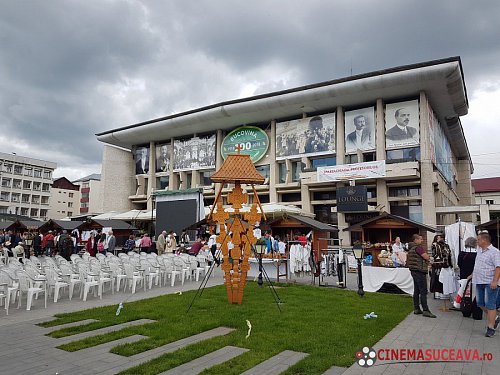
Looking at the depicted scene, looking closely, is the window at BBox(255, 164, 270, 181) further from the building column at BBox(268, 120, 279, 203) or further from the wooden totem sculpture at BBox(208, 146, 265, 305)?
the wooden totem sculpture at BBox(208, 146, 265, 305)

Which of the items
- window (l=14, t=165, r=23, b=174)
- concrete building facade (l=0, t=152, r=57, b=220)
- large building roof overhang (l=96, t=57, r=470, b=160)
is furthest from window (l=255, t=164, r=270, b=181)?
window (l=14, t=165, r=23, b=174)

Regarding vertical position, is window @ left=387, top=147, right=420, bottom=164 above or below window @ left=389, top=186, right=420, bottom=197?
above

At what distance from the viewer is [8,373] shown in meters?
4.42

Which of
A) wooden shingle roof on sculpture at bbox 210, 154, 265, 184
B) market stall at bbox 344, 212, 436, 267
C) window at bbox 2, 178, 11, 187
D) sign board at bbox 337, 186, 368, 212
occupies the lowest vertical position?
market stall at bbox 344, 212, 436, 267

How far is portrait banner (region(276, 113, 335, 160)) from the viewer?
3625cm

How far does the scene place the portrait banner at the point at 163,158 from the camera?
49000mm

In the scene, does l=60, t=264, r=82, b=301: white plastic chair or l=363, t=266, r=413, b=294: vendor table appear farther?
l=363, t=266, r=413, b=294: vendor table

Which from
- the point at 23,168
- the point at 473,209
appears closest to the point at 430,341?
the point at 473,209

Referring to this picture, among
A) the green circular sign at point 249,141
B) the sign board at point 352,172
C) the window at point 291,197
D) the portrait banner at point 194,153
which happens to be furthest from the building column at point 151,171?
the sign board at point 352,172

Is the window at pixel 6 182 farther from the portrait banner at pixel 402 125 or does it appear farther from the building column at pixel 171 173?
the portrait banner at pixel 402 125

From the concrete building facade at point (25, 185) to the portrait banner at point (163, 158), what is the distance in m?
35.0

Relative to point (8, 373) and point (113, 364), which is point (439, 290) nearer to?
point (113, 364)

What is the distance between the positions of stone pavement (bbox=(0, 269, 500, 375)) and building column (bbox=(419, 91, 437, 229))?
2490cm

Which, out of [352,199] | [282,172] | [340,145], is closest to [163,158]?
[282,172]
